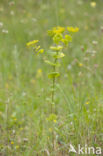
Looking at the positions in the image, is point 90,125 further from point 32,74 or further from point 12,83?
point 32,74

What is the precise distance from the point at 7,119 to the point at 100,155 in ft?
2.69

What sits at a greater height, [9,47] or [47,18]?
[47,18]

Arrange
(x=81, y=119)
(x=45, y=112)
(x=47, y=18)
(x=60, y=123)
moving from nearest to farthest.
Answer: (x=81, y=119) → (x=60, y=123) → (x=45, y=112) → (x=47, y=18)

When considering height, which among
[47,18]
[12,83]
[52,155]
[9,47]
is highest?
[47,18]

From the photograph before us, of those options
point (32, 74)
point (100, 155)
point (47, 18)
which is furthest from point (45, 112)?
point (47, 18)

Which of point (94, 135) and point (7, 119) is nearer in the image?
point (94, 135)

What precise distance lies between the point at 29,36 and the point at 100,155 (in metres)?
2.84

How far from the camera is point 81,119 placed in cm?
144

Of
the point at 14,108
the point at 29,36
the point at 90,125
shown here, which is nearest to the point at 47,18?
the point at 29,36

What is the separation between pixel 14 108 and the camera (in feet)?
7.09

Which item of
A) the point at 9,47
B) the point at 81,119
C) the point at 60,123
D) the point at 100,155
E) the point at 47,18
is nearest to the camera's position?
the point at 100,155

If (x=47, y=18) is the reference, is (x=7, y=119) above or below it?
below

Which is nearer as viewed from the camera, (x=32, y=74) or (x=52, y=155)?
(x=52, y=155)

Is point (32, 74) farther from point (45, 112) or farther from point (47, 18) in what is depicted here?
point (47, 18)
